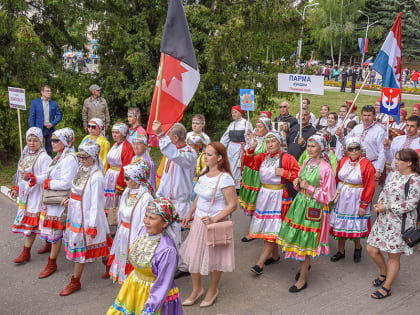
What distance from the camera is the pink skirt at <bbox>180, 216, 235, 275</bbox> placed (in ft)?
16.3

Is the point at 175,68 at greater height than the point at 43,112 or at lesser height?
greater

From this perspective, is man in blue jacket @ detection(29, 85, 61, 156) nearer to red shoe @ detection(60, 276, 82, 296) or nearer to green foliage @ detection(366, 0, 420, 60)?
red shoe @ detection(60, 276, 82, 296)

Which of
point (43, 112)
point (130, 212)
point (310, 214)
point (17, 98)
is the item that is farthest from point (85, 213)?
point (43, 112)

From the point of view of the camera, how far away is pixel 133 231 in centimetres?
450

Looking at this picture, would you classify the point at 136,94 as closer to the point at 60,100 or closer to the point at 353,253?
the point at 60,100

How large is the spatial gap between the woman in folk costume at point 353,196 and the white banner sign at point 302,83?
117 cm

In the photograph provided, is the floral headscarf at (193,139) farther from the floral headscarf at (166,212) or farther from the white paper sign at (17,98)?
the white paper sign at (17,98)

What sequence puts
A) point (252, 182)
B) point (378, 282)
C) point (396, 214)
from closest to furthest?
point (396, 214), point (378, 282), point (252, 182)

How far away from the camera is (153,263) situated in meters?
3.41

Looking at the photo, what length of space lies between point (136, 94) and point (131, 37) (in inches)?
68.9

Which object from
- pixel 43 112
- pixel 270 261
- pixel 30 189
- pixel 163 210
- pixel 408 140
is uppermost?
Answer: pixel 43 112

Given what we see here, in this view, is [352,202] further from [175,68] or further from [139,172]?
[139,172]

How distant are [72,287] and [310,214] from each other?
10.6 ft

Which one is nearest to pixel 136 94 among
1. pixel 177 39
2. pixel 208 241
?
→ pixel 177 39
